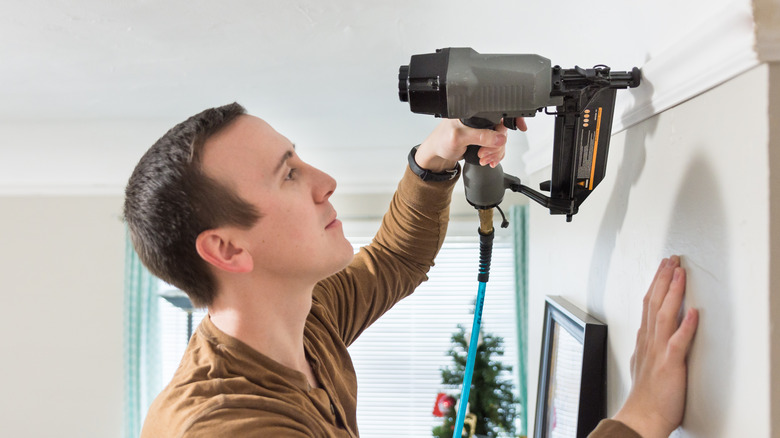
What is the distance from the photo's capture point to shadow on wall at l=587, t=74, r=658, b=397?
0.91 meters

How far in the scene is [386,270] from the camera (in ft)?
4.38

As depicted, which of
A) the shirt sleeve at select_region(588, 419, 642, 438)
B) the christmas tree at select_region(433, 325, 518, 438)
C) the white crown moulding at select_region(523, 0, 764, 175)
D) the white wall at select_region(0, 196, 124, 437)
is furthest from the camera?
the white wall at select_region(0, 196, 124, 437)

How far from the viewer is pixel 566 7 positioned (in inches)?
53.6

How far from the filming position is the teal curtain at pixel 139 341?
12.0ft

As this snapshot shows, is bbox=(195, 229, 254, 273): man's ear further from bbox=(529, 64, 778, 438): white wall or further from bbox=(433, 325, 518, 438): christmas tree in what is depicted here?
bbox=(433, 325, 518, 438): christmas tree

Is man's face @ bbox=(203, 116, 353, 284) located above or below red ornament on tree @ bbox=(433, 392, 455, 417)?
above

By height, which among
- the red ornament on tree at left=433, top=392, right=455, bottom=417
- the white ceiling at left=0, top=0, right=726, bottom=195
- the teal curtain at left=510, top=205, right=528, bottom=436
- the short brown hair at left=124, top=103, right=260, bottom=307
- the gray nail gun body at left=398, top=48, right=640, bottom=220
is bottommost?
the red ornament on tree at left=433, top=392, right=455, bottom=417

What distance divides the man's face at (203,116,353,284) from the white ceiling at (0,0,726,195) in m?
0.54

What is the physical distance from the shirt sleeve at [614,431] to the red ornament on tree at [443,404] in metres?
2.44

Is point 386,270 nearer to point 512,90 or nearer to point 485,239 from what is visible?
point 485,239

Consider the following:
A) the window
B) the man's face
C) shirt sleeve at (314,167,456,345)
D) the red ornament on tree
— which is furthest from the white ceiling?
the red ornament on tree

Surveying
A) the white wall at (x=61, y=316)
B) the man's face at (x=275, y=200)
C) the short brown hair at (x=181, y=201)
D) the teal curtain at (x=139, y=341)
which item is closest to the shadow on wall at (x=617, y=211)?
the man's face at (x=275, y=200)

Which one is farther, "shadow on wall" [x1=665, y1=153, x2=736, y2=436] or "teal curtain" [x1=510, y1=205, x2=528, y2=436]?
"teal curtain" [x1=510, y1=205, x2=528, y2=436]

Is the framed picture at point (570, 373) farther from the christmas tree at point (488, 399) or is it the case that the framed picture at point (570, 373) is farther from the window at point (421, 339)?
the window at point (421, 339)
